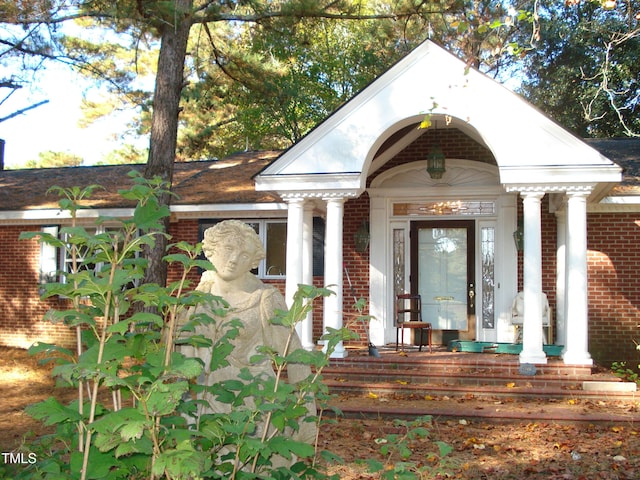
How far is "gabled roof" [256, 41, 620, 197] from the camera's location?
10.1m

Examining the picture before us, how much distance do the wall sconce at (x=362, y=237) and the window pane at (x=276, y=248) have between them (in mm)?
1422

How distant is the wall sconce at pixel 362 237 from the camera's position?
1284cm

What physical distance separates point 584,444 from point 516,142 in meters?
4.65

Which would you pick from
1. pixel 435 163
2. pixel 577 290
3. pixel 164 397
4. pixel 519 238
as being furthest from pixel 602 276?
pixel 164 397

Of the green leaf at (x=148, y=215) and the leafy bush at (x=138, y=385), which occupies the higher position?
the green leaf at (x=148, y=215)

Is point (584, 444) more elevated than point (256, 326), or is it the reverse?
point (256, 326)

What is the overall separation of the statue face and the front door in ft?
32.4

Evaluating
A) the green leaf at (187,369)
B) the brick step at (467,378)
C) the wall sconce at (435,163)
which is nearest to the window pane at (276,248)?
the wall sconce at (435,163)

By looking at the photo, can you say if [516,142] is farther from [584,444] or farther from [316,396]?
[316,396]

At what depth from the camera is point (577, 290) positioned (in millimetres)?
10047

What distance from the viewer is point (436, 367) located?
34.3 ft

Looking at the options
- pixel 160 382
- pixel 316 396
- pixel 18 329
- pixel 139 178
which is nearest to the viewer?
pixel 160 382

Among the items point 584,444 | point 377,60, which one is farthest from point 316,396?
point 377,60

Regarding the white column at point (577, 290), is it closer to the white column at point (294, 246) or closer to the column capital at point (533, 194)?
the column capital at point (533, 194)
